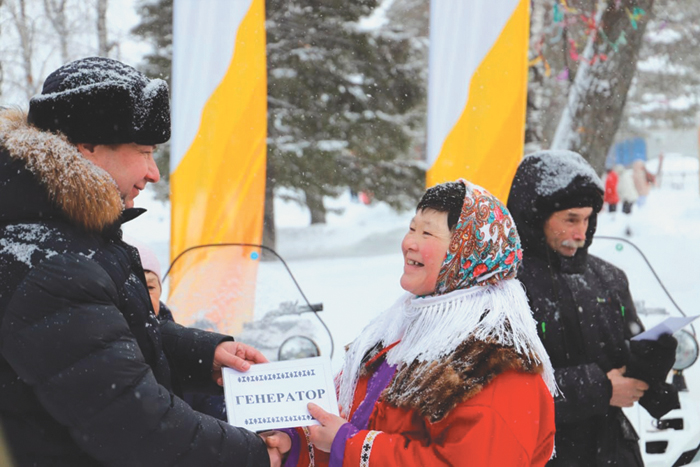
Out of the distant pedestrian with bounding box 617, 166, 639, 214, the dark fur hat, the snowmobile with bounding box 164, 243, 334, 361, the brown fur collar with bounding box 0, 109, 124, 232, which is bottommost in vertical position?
the distant pedestrian with bounding box 617, 166, 639, 214

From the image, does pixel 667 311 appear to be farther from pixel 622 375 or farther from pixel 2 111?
pixel 2 111

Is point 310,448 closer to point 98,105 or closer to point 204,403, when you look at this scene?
point 204,403

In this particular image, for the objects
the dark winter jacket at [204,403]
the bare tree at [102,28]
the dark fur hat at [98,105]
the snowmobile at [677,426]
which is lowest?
the snowmobile at [677,426]

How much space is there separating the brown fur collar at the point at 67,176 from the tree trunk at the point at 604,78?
21.4ft

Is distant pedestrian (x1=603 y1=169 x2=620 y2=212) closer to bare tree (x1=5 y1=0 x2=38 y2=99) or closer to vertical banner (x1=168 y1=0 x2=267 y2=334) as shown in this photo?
bare tree (x1=5 y1=0 x2=38 y2=99)

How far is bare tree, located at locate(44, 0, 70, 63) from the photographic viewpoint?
11.8 meters

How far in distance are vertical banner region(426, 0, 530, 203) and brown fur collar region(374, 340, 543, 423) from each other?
7.97 feet

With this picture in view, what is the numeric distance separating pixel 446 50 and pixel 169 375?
3.03 metres

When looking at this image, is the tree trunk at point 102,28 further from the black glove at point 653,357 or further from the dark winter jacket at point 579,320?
the black glove at point 653,357

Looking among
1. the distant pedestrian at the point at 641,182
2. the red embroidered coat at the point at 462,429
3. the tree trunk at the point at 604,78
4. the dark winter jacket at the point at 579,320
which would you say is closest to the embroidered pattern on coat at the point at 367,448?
the red embroidered coat at the point at 462,429

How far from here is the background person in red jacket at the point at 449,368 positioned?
1848mm

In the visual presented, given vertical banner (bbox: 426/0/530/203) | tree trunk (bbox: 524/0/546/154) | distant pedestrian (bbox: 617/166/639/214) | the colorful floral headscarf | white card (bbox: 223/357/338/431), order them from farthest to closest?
distant pedestrian (bbox: 617/166/639/214), tree trunk (bbox: 524/0/546/154), vertical banner (bbox: 426/0/530/203), the colorful floral headscarf, white card (bbox: 223/357/338/431)

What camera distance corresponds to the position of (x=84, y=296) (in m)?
1.55

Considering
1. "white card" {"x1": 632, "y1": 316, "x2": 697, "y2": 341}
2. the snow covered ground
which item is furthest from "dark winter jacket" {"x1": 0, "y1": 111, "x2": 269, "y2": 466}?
the snow covered ground
